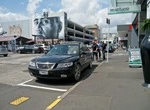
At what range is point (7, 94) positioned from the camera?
7152 millimetres

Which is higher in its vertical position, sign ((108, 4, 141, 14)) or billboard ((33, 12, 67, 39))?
billboard ((33, 12, 67, 39))

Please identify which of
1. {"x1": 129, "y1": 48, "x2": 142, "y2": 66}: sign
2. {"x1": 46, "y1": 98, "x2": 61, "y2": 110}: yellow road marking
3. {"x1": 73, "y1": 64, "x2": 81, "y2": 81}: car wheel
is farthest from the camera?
{"x1": 129, "y1": 48, "x2": 142, "y2": 66}: sign

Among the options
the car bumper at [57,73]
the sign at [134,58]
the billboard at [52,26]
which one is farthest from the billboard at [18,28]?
the car bumper at [57,73]

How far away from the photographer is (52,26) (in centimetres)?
8281

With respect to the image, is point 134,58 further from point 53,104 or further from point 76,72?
point 53,104

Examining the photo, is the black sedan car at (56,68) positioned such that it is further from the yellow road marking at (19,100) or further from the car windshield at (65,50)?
the yellow road marking at (19,100)

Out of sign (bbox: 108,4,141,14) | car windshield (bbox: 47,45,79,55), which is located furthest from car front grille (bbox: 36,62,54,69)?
sign (bbox: 108,4,141,14)

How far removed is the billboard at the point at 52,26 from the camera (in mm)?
80812

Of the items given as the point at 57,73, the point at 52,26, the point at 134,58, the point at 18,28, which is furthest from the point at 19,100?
the point at 18,28

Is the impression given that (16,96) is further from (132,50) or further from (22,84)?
(132,50)

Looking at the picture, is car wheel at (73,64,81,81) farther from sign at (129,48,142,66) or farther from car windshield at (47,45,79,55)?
sign at (129,48,142,66)

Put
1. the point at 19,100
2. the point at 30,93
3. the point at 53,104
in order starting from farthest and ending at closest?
1. the point at 30,93
2. the point at 19,100
3. the point at 53,104

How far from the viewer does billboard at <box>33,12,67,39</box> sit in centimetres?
8081

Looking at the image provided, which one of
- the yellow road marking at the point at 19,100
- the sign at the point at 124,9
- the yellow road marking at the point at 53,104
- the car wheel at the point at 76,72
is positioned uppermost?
the sign at the point at 124,9
